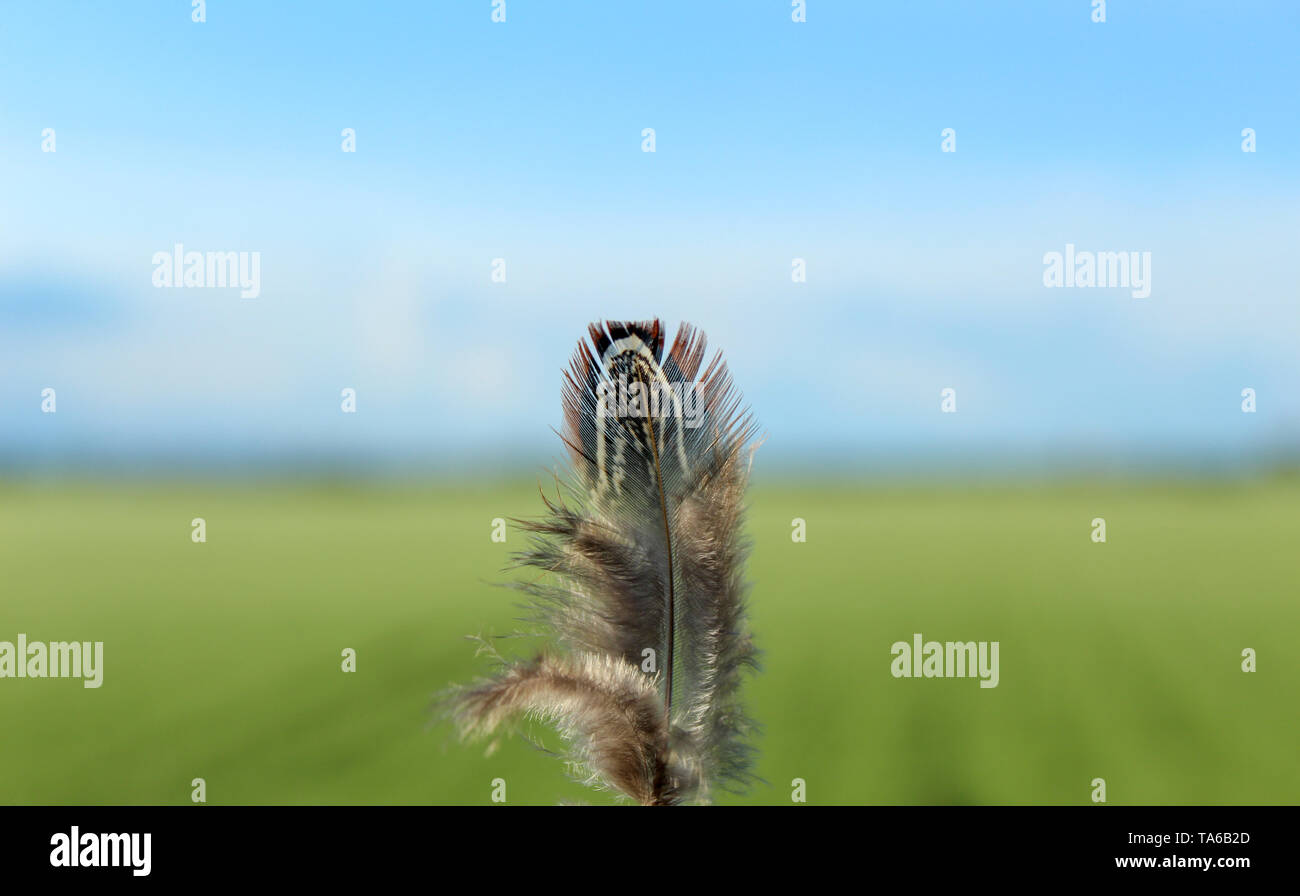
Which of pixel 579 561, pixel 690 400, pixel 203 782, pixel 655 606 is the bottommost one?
pixel 203 782

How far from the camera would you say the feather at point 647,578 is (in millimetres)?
3281

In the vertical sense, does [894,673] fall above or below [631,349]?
below

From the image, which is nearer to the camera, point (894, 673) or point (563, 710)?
point (563, 710)

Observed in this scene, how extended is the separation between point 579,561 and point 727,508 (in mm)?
737

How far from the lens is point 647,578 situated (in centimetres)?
347

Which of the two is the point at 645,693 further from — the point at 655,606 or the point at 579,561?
the point at 579,561

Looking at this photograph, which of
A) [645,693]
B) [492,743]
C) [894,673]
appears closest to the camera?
[492,743]

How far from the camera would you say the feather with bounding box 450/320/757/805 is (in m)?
3.28

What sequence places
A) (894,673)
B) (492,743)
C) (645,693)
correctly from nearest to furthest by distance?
(492,743) < (645,693) < (894,673)

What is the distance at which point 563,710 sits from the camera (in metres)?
3.22

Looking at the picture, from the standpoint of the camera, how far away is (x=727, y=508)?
3430mm

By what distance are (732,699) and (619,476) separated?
1183mm
